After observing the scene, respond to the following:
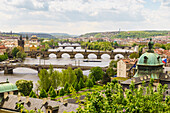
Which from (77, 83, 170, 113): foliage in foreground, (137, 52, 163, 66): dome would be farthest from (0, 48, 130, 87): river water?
(77, 83, 170, 113): foliage in foreground

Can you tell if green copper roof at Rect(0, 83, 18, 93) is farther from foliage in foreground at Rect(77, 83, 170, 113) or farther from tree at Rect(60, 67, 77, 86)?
tree at Rect(60, 67, 77, 86)

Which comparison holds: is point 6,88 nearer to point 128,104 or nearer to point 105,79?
point 128,104

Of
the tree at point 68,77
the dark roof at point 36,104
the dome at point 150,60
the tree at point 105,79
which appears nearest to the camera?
the dark roof at point 36,104

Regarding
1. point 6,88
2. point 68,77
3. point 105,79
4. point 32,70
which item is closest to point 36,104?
point 6,88

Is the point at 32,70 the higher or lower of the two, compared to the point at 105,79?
lower

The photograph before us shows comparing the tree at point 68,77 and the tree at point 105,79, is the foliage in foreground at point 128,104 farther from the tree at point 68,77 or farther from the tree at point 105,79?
the tree at point 105,79

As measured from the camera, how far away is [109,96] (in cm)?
1168

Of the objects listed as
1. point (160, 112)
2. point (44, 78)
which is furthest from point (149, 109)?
point (44, 78)

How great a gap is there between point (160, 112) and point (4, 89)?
17.4m

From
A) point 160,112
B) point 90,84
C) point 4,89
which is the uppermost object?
point 160,112

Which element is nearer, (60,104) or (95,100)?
(95,100)

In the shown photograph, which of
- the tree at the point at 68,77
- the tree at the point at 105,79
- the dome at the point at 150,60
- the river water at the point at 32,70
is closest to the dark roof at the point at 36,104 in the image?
the dome at the point at 150,60

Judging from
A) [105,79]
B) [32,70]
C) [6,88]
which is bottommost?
[32,70]

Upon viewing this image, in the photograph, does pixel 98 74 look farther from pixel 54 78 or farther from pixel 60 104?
pixel 60 104
